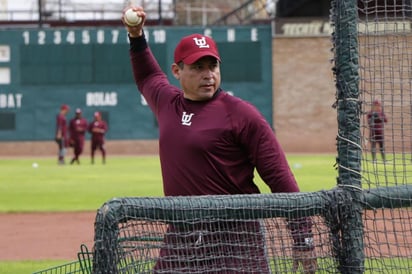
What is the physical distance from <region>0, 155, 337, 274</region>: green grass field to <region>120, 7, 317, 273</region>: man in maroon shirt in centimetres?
525

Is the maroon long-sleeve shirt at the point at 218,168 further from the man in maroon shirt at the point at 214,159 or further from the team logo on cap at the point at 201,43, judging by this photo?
the team logo on cap at the point at 201,43

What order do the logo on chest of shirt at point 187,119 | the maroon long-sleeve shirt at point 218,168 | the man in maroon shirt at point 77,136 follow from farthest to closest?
the man in maroon shirt at point 77,136 < the logo on chest of shirt at point 187,119 < the maroon long-sleeve shirt at point 218,168

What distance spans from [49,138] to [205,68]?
123ft

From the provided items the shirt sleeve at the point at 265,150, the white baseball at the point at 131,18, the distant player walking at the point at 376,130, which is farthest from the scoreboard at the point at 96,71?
the shirt sleeve at the point at 265,150

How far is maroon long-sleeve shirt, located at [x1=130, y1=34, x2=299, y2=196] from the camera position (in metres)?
4.67

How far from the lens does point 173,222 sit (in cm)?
418

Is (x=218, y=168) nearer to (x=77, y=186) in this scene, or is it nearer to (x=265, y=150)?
(x=265, y=150)

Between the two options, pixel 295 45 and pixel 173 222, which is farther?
pixel 295 45

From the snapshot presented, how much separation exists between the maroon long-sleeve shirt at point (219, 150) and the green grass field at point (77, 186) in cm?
522

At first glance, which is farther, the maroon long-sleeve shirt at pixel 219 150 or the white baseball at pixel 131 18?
the white baseball at pixel 131 18


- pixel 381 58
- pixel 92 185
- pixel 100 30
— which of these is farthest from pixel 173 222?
pixel 100 30

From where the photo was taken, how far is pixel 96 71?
3969cm

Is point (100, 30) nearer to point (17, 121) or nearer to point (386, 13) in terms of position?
point (17, 121)

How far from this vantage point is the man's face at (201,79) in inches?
191
